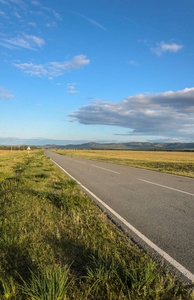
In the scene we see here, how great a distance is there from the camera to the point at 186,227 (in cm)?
466

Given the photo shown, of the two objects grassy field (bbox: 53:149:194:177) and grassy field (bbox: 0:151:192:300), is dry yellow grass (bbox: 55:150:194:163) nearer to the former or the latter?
grassy field (bbox: 53:149:194:177)

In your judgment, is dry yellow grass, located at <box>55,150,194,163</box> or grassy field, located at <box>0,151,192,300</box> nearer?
grassy field, located at <box>0,151,192,300</box>

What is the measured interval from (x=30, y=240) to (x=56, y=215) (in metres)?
1.51

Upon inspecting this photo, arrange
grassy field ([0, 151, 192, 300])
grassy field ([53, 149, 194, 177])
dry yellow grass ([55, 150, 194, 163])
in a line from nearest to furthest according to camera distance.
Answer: grassy field ([0, 151, 192, 300]), grassy field ([53, 149, 194, 177]), dry yellow grass ([55, 150, 194, 163])


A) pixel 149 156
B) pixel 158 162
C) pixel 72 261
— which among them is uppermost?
pixel 72 261

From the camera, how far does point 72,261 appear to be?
3029mm

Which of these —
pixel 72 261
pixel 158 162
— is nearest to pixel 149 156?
pixel 158 162

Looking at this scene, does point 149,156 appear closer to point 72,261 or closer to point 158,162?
point 158,162

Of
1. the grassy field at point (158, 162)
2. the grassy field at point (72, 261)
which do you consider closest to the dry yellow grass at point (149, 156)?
the grassy field at point (158, 162)

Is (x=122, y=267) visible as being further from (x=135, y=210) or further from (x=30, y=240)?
(x=135, y=210)

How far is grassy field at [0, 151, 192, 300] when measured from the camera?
2.47 m

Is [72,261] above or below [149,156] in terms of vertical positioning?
above

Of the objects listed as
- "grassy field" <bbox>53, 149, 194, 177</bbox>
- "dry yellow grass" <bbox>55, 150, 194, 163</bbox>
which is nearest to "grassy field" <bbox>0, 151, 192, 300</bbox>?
"grassy field" <bbox>53, 149, 194, 177</bbox>

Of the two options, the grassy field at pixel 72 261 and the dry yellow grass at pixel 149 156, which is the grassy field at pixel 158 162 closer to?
the dry yellow grass at pixel 149 156
